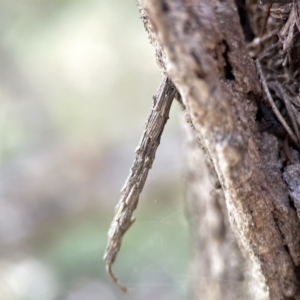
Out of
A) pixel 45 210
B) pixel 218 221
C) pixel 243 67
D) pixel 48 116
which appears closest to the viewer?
pixel 243 67

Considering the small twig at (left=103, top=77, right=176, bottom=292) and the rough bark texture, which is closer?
the rough bark texture

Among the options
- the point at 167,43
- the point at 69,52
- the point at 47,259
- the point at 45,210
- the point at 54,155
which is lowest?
the point at 47,259

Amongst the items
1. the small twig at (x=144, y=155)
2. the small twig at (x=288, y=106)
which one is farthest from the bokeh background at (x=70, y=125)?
the small twig at (x=288, y=106)

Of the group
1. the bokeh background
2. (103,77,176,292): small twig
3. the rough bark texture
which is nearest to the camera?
the rough bark texture

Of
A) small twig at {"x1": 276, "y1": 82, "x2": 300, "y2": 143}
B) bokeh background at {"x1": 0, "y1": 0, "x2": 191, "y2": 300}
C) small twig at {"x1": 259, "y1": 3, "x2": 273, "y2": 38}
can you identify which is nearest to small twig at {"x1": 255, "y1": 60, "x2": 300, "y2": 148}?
small twig at {"x1": 276, "y1": 82, "x2": 300, "y2": 143}

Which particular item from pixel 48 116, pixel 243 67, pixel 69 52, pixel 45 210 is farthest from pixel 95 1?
pixel 243 67

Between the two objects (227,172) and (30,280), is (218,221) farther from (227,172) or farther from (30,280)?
(30,280)

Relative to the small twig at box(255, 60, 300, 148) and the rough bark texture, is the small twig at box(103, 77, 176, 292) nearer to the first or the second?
the rough bark texture
